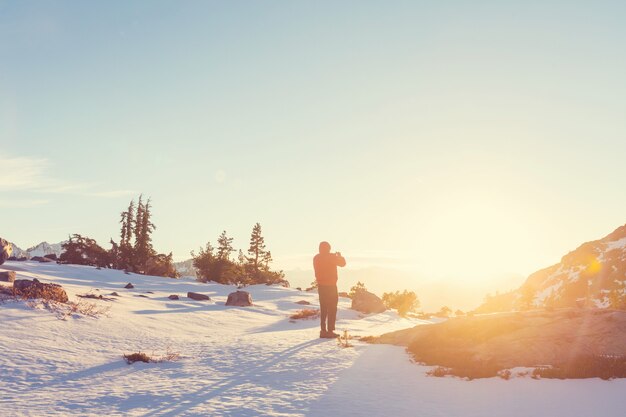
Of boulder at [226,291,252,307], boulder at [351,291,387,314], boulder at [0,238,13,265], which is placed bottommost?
boulder at [351,291,387,314]

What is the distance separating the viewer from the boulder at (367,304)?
93.3 feet

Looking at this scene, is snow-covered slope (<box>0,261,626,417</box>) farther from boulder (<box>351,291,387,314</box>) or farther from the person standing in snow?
boulder (<box>351,291,387,314</box>)

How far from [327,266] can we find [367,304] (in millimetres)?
15347

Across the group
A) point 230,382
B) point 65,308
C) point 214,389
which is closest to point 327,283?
point 230,382

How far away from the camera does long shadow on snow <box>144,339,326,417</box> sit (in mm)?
6270

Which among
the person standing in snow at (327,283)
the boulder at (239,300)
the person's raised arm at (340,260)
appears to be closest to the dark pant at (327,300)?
the person standing in snow at (327,283)

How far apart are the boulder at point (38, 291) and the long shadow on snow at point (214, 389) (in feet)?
25.6

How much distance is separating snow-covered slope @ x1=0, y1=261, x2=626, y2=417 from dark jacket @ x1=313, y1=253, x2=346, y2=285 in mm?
2108

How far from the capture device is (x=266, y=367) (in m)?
9.27

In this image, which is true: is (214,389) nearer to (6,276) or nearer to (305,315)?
(6,276)

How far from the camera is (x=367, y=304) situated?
2864cm

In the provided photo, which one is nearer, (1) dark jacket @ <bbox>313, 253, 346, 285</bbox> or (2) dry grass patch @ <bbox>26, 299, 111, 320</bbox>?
(2) dry grass patch @ <bbox>26, 299, 111, 320</bbox>

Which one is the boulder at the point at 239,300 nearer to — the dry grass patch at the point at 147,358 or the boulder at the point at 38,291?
the boulder at the point at 38,291

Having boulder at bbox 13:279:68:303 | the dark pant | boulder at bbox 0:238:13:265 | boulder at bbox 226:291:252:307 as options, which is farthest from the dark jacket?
boulder at bbox 0:238:13:265
